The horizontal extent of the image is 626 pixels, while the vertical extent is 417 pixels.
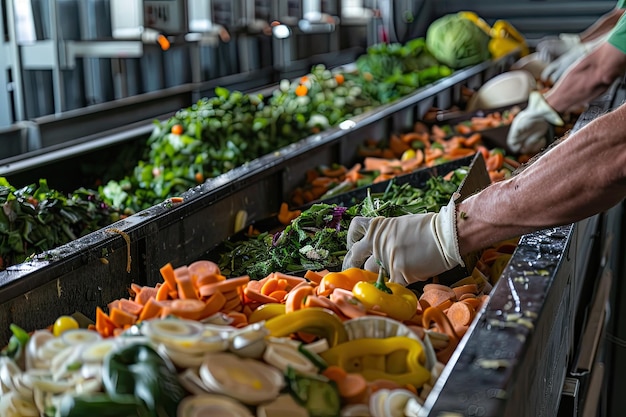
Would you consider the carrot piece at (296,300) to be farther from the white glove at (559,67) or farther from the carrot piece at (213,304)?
the white glove at (559,67)

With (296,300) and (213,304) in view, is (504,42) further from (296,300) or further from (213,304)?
(213,304)

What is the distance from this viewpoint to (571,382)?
8.05 feet

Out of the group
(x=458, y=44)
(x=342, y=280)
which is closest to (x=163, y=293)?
(x=342, y=280)

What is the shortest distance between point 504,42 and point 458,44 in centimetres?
104

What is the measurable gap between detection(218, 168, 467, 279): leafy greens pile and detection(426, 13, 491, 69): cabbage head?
4654 mm

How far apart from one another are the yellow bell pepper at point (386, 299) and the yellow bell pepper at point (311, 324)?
18 cm

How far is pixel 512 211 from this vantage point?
1.98 meters

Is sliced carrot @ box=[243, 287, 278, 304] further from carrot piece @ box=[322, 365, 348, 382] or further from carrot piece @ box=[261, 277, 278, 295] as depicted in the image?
carrot piece @ box=[322, 365, 348, 382]

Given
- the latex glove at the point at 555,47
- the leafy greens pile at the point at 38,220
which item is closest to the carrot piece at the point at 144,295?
the leafy greens pile at the point at 38,220

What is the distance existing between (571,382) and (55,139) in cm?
316

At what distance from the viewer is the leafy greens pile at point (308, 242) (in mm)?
2432

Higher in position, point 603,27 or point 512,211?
point 603,27

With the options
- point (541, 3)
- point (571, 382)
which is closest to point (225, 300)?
point (571, 382)

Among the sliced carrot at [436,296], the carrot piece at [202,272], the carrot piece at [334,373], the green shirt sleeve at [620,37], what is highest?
the green shirt sleeve at [620,37]
